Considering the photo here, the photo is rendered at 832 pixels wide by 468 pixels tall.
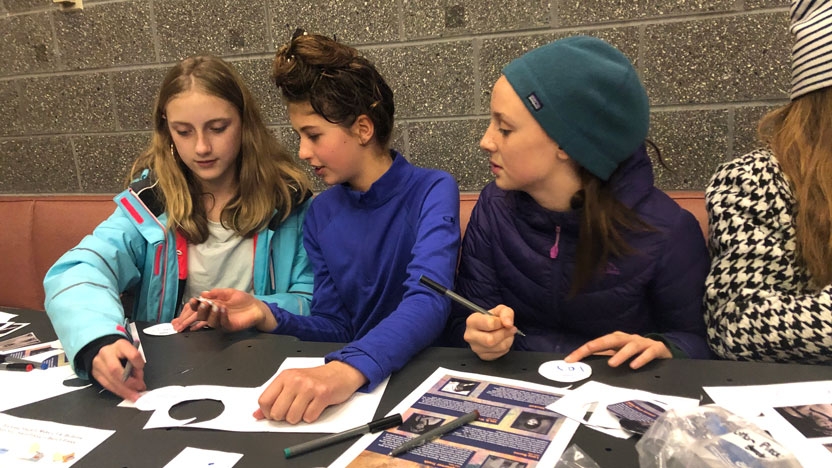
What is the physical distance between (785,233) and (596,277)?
1.17ft

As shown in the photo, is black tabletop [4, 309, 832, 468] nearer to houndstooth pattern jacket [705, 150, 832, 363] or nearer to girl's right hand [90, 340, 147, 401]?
girl's right hand [90, 340, 147, 401]

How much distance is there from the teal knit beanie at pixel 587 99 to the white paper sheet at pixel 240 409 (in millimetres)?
587

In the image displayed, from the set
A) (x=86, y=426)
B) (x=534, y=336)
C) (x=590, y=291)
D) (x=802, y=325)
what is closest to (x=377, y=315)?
(x=534, y=336)

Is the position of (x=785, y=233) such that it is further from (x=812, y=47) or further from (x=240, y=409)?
(x=240, y=409)

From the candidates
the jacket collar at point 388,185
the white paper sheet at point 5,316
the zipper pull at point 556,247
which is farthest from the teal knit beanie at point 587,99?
the white paper sheet at point 5,316

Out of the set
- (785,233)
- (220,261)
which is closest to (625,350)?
(785,233)

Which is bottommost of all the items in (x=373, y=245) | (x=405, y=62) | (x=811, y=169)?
(x=373, y=245)

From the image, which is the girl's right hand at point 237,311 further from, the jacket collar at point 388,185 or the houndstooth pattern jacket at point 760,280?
the houndstooth pattern jacket at point 760,280

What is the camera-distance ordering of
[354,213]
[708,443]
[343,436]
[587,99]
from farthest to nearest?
[354,213] < [587,99] < [343,436] < [708,443]

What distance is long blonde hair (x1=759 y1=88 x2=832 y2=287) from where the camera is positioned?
3.57ft

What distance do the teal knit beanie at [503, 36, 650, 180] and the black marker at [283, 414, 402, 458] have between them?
25.1 inches

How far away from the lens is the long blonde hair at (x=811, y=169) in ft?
3.57

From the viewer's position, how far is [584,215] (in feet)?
3.82

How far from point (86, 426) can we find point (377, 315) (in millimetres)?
693
